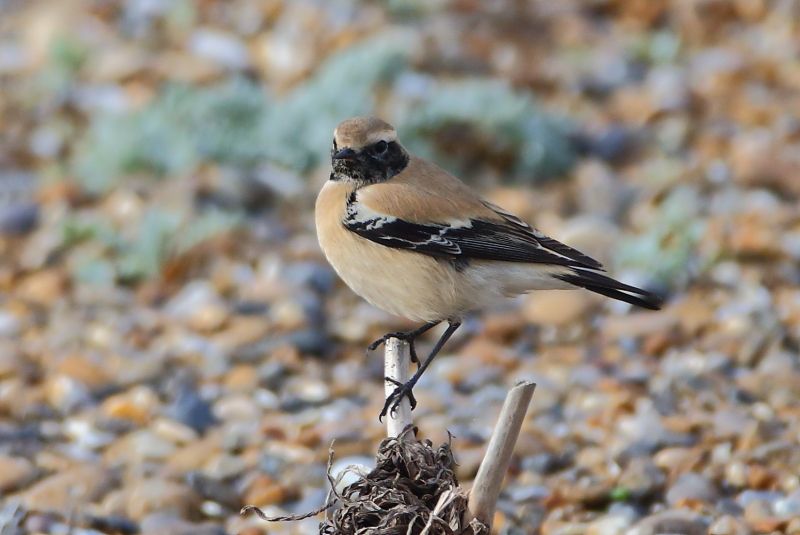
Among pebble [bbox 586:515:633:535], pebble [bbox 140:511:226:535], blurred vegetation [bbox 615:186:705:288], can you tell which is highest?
blurred vegetation [bbox 615:186:705:288]

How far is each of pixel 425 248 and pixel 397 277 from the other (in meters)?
0.18

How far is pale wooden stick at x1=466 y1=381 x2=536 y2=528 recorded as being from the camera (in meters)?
4.07

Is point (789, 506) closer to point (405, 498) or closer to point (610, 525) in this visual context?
point (610, 525)

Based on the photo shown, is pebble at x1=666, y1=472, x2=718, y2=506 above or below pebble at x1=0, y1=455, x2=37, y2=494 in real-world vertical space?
below

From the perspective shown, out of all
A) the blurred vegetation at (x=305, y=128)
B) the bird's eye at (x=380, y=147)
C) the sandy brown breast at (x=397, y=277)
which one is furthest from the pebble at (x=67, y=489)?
the blurred vegetation at (x=305, y=128)

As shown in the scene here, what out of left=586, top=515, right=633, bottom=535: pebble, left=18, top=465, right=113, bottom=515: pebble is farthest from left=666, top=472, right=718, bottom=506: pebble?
left=18, top=465, right=113, bottom=515: pebble

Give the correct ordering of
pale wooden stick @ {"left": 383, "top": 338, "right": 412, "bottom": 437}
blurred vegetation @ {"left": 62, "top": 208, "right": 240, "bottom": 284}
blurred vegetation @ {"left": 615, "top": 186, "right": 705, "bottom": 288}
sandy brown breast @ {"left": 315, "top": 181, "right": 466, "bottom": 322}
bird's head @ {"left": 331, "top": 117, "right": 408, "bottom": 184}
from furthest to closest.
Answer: blurred vegetation @ {"left": 62, "top": 208, "right": 240, "bottom": 284}
blurred vegetation @ {"left": 615, "top": 186, "right": 705, "bottom": 288}
bird's head @ {"left": 331, "top": 117, "right": 408, "bottom": 184}
sandy brown breast @ {"left": 315, "top": 181, "right": 466, "bottom": 322}
pale wooden stick @ {"left": 383, "top": 338, "right": 412, "bottom": 437}

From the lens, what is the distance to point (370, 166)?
18.4 feet

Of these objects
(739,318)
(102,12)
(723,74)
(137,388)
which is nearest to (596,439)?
(739,318)

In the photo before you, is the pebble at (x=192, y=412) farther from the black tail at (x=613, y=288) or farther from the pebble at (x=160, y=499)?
the black tail at (x=613, y=288)

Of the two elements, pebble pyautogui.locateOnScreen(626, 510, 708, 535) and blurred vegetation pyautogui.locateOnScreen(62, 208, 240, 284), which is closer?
pebble pyautogui.locateOnScreen(626, 510, 708, 535)

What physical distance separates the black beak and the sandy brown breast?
0.83 feet

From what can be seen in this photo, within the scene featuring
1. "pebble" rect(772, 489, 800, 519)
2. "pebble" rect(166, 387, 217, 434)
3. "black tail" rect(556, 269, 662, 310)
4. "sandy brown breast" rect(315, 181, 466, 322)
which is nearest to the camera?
"black tail" rect(556, 269, 662, 310)

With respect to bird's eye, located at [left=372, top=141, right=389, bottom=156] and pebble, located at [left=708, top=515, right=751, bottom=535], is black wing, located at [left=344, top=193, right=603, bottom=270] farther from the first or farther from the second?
pebble, located at [left=708, top=515, right=751, bottom=535]
